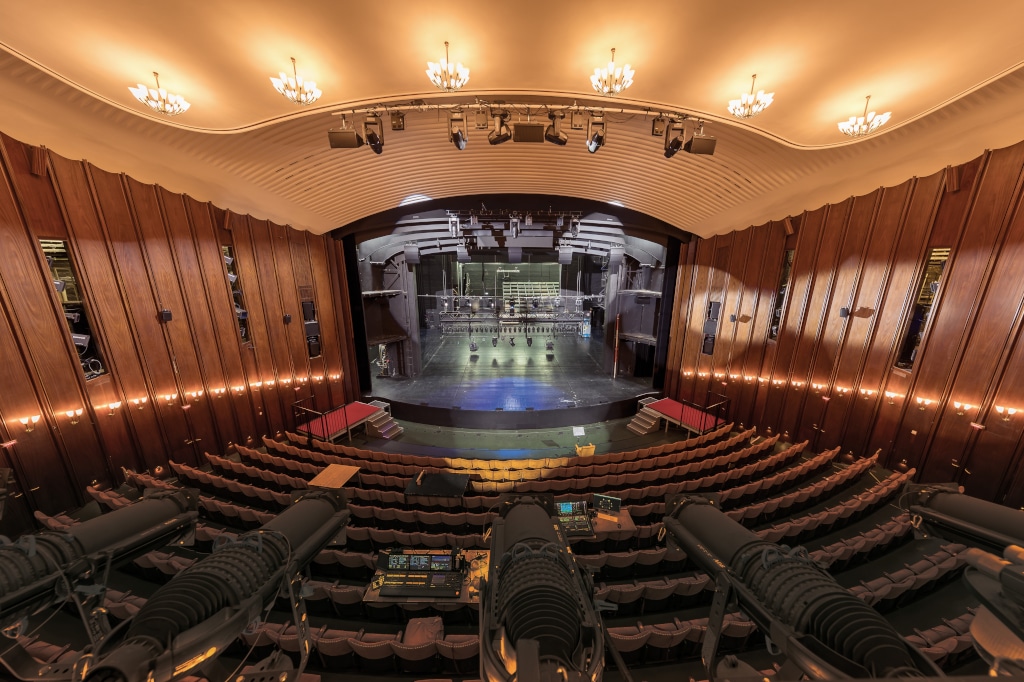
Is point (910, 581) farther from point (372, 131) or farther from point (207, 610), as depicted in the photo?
point (372, 131)

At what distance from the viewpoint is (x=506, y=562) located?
154cm

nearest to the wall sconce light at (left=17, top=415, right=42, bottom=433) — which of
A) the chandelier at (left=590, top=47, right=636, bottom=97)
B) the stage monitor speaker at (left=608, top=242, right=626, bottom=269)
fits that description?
the chandelier at (left=590, top=47, right=636, bottom=97)

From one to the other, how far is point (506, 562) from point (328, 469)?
639cm

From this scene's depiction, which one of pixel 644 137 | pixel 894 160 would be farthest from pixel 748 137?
pixel 894 160

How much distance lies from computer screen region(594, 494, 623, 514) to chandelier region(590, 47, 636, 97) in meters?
5.65

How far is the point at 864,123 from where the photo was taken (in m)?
5.50

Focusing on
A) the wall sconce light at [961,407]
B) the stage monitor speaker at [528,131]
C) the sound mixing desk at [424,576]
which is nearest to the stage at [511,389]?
the wall sconce light at [961,407]

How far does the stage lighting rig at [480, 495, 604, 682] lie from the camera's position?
102cm

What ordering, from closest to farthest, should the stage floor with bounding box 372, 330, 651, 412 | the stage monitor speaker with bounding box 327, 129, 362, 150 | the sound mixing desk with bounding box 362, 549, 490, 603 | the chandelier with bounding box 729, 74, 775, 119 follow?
the sound mixing desk with bounding box 362, 549, 490, 603, the chandelier with bounding box 729, 74, 775, 119, the stage monitor speaker with bounding box 327, 129, 362, 150, the stage floor with bounding box 372, 330, 651, 412

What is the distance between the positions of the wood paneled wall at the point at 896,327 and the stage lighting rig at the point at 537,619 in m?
8.91

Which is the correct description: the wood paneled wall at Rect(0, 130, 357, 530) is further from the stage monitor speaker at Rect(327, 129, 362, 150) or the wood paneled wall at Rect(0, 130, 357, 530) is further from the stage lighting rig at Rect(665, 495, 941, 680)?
the stage lighting rig at Rect(665, 495, 941, 680)

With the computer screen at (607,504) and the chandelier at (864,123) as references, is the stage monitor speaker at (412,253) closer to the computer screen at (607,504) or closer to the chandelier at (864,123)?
the computer screen at (607,504)

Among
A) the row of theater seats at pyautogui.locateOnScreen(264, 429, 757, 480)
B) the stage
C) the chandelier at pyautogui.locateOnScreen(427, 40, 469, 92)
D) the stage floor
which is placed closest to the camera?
the chandelier at pyautogui.locateOnScreen(427, 40, 469, 92)

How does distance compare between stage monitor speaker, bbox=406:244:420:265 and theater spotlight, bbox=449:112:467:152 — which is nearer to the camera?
theater spotlight, bbox=449:112:467:152
